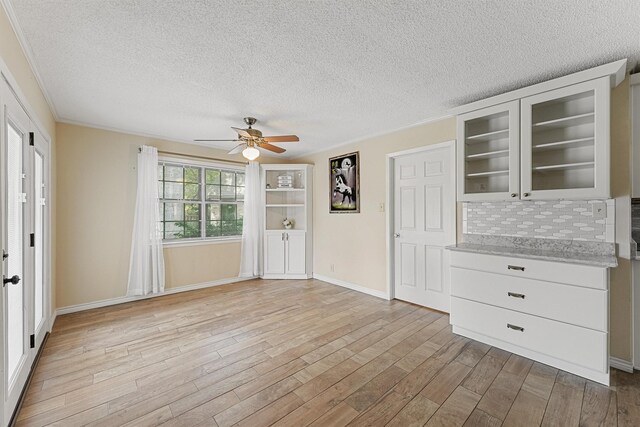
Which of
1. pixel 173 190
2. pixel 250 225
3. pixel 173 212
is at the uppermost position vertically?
pixel 173 190

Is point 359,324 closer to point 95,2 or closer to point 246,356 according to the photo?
point 246,356

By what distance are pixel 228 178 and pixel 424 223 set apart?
3.40 metres

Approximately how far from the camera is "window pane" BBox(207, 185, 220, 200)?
15.5ft

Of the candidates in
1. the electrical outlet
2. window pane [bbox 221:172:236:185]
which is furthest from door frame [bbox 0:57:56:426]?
the electrical outlet

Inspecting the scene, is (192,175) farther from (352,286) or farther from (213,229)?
(352,286)

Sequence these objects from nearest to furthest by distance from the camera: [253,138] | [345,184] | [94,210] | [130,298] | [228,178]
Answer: [253,138]
[94,210]
[130,298]
[345,184]
[228,178]

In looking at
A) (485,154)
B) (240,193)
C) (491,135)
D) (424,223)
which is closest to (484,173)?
(485,154)

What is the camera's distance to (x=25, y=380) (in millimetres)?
1992

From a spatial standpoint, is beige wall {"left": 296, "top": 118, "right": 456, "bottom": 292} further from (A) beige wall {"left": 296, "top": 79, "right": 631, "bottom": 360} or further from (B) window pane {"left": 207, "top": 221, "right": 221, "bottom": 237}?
(B) window pane {"left": 207, "top": 221, "right": 221, "bottom": 237}

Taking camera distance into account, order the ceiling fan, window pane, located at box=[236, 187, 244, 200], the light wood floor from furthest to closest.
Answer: window pane, located at box=[236, 187, 244, 200] < the ceiling fan < the light wood floor

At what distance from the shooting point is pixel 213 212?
4781mm

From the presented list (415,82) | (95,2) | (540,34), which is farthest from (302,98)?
(540,34)

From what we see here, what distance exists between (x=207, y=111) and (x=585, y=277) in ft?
12.4

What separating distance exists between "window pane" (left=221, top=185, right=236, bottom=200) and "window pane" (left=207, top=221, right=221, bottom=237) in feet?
1.57
